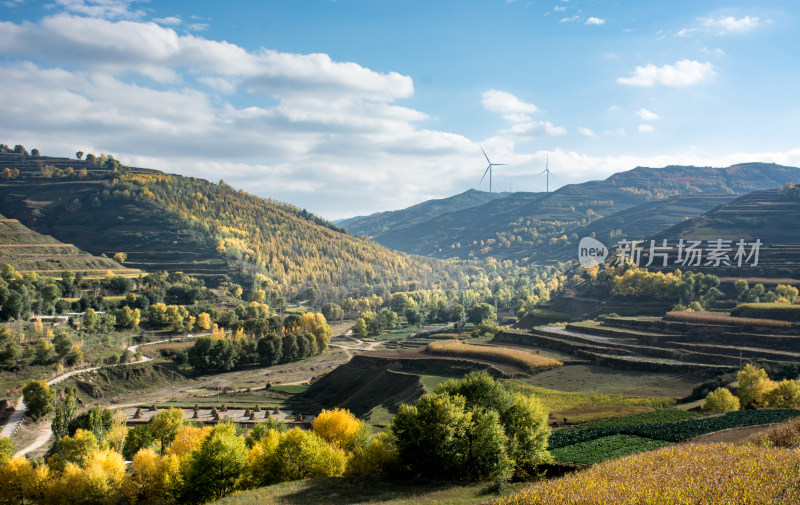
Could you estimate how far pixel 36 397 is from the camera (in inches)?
2862

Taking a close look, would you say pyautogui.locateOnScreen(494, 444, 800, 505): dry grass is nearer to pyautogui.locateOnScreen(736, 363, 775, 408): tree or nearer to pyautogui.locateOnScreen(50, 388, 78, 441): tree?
pyautogui.locateOnScreen(736, 363, 775, 408): tree

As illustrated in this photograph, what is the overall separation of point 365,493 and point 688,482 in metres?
19.1

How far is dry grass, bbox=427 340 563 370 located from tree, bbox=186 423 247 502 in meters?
53.4

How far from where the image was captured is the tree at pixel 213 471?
37312 mm

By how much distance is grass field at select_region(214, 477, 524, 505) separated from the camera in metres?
29.6

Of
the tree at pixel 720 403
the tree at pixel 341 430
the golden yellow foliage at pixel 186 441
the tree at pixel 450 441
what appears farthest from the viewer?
the tree at pixel 720 403

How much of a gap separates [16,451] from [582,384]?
244 feet

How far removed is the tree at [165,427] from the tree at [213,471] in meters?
24.4

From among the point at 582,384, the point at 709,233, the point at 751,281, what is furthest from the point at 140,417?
the point at 709,233

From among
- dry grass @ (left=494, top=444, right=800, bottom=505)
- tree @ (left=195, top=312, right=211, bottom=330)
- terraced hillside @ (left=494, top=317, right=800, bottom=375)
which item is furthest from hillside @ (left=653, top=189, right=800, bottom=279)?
tree @ (left=195, top=312, right=211, bottom=330)

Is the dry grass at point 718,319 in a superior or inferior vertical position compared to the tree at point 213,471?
superior

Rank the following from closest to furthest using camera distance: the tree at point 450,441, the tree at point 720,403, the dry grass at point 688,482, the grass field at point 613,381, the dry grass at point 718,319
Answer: the dry grass at point 688,482 → the tree at point 450,441 → the tree at point 720,403 → the grass field at point 613,381 → the dry grass at point 718,319

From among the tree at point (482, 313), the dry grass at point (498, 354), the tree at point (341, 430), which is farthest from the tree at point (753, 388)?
the tree at point (482, 313)

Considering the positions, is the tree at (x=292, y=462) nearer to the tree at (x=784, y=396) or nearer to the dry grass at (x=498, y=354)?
the dry grass at (x=498, y=354)
